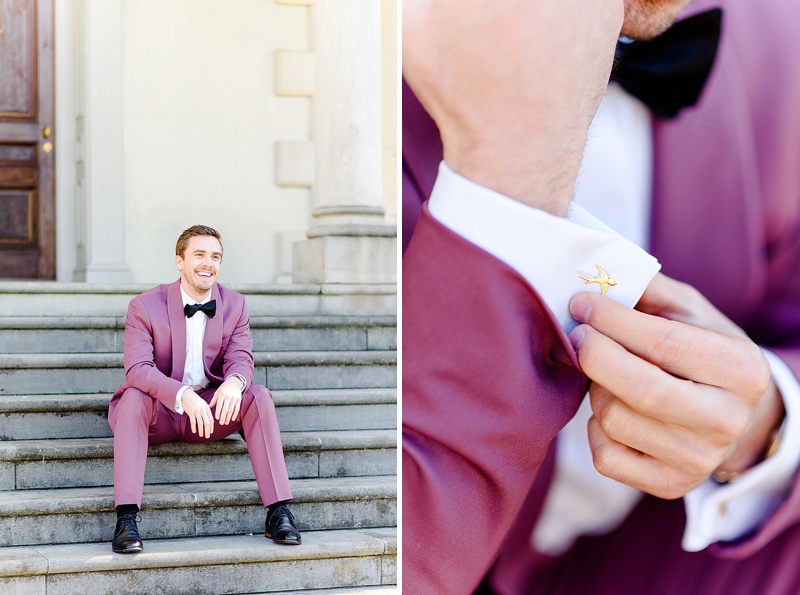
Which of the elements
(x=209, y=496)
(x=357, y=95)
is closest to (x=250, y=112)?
(x=357, y=95)

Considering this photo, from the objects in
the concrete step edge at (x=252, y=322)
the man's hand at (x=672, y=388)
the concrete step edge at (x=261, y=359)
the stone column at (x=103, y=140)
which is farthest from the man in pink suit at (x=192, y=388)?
the man's hand at (x=672, y=388)

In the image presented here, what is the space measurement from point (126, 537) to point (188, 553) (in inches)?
7.3

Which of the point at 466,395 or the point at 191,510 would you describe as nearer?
the point at 466,395

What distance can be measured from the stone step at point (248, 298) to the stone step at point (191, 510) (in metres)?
1.03

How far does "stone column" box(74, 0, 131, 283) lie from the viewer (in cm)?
488

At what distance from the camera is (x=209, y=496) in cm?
Answer: 325

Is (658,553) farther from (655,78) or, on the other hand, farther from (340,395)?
(340,395)

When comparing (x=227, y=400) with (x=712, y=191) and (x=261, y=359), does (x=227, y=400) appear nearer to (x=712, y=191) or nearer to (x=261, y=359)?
(x=261, y=359)

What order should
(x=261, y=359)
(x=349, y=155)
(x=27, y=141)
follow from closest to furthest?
(x=261, y=359) < (x=349, y=155) < (x=27, y=141)

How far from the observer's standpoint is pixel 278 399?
3.75 metres

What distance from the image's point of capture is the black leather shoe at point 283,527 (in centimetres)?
311

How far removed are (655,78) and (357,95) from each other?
2955mm

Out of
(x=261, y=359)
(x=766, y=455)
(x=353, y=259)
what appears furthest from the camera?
(x=353, y=259)

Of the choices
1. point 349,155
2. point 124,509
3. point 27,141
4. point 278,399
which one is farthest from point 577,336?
point 27,141
